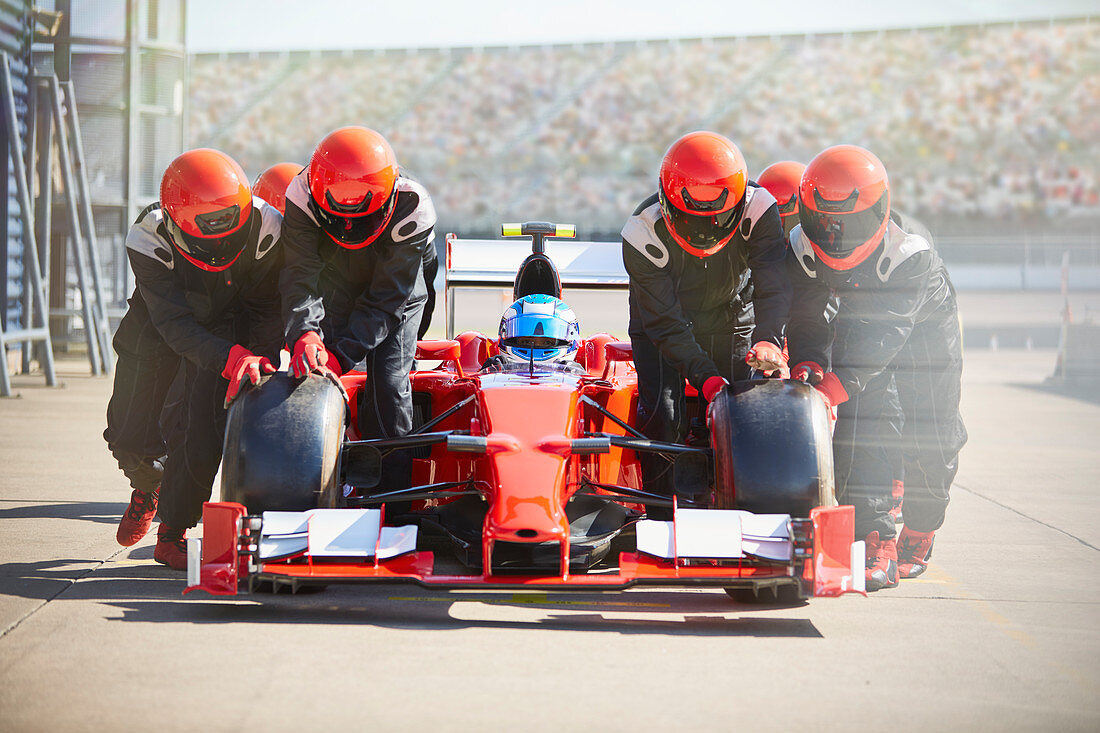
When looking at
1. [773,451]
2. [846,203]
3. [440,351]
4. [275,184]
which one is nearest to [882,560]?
[773,451]

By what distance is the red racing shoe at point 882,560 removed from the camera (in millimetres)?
5312

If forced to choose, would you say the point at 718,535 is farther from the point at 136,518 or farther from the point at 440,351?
the point at 136,518

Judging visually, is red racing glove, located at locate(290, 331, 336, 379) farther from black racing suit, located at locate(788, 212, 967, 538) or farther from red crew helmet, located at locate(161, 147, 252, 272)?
black racing suit, located at locate(788, 212, 967, 538)

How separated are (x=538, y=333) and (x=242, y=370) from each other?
1.64 metres

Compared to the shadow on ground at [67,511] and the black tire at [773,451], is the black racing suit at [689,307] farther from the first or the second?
the shadow on ground at [67,511]

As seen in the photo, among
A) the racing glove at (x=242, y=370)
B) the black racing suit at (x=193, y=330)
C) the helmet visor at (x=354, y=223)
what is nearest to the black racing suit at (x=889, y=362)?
the helmet visor at (x=354, y=223)

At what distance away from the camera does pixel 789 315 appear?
557 centimetres

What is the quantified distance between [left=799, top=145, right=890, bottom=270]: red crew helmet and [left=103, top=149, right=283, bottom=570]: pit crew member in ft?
8.36

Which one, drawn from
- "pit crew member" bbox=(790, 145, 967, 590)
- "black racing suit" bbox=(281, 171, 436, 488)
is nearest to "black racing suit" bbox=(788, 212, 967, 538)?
"pit crew member" bbox=(790, 145, 967, 590)

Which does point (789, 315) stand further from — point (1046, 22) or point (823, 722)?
point (1046, 22)

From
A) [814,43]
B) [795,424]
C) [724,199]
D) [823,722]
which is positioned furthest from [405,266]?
[814,43]

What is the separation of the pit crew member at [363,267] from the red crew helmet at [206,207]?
0.80ft

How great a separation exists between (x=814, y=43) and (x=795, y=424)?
48.1m

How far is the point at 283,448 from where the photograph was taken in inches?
181
